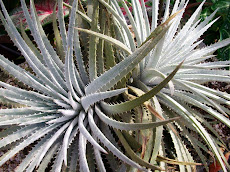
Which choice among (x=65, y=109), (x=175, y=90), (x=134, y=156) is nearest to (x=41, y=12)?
(x=65, y=109)

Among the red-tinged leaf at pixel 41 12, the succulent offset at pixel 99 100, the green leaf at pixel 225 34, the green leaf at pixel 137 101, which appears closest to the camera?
the green leaf at pixel 137 101

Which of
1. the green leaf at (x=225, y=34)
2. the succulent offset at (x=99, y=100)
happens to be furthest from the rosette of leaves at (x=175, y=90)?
the green leaf at (x=225, y=34)

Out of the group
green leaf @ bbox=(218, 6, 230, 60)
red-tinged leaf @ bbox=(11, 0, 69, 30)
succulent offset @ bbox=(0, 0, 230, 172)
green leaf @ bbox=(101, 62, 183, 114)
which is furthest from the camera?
green leaf @ bbox=(218, 6, 230, 60)

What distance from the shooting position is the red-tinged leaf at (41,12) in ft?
4.09

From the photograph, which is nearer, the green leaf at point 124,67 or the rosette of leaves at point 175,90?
the green leaf at point 124,67

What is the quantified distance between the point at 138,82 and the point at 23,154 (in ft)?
1.88

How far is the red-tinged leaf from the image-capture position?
1246 mm

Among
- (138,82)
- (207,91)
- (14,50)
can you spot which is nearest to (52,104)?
(138,82)

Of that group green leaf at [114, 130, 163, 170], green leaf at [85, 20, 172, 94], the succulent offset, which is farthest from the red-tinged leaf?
green leaf at [114, 130, 163, 170]

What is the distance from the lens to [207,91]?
2.95ft

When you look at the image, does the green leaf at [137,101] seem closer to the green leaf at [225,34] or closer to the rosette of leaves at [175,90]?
the rosette of leaves at [175,90]

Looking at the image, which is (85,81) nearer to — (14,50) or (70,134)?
(70,134)

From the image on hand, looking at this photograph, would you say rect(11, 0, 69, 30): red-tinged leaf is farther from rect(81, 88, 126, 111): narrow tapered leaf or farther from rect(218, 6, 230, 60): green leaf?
rect(218, 6, 230, 60): green leaf

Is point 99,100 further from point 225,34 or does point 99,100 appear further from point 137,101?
point 225,34
